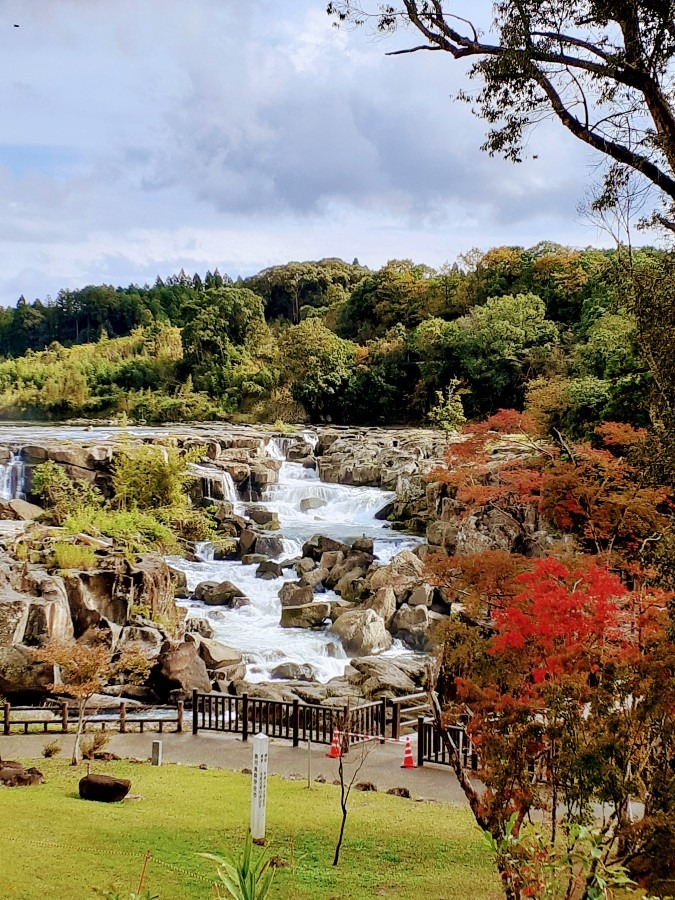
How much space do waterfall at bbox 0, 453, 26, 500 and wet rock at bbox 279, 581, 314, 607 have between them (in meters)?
9.69

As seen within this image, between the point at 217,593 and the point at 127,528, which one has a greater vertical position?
the point at 127,528

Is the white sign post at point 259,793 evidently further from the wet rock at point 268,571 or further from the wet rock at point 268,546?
the wet rock at point 268,546

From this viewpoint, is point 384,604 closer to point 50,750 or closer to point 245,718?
point 245,718

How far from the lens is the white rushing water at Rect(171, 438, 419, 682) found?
16.4 meters

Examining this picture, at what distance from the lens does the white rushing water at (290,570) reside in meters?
16.4

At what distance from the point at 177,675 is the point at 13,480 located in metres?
12.6

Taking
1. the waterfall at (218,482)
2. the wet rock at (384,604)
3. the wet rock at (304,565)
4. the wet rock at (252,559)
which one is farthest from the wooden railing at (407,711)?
the waterfall at (218,482)

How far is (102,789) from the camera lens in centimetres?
853

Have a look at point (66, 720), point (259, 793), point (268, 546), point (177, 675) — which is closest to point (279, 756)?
point (177, 675)

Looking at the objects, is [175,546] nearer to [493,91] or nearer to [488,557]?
[488,557]

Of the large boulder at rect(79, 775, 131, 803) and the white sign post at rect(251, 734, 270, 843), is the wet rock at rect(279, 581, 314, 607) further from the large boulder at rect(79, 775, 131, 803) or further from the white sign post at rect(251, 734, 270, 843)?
the white sign post at rect(251, 734, 270, 843)

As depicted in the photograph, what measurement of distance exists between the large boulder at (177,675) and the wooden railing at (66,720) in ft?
2.22

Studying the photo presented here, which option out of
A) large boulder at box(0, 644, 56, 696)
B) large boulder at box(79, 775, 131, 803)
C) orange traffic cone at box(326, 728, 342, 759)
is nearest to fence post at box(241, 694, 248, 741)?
orange traffic cone at box(326, 728, 342, 759)

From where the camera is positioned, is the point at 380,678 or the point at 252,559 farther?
the point at 252,559
